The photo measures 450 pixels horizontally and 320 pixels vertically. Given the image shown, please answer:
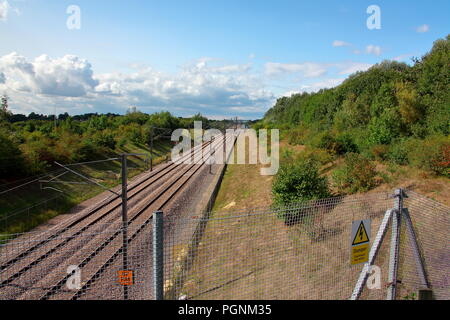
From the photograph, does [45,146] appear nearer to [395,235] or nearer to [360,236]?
[360,236]

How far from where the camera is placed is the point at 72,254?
9820 mm

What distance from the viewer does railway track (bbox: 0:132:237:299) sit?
6.91m

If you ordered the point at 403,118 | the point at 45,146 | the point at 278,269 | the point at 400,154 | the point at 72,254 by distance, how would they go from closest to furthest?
the point at 278,269 < the point at 72,254 < the point at 400,154 < the point at 403,118 < the point at 45,146

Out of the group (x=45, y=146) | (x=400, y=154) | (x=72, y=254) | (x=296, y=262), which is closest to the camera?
(x=296, y=262)

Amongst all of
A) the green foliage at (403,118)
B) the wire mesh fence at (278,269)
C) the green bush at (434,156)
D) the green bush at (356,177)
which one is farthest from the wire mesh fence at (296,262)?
the green foliage at (403,118)

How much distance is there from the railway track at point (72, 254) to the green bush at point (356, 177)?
791 cm

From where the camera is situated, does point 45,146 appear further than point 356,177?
Yes

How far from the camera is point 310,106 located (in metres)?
34.9

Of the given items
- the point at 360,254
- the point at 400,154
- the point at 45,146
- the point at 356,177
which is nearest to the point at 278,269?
the point at 360,254

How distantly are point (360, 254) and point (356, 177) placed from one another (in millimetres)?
8050

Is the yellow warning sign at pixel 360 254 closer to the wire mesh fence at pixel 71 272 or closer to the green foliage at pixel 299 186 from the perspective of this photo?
the wire mesh fence at pixel 71 272
